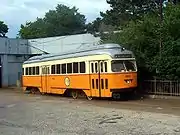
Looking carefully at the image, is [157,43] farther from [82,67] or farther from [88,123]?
[88,123]

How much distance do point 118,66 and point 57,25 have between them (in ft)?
217

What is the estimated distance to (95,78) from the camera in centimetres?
2542

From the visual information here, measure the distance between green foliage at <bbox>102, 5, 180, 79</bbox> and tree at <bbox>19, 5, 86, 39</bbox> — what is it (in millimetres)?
57294

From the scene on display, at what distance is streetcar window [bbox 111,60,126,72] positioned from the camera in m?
24.8

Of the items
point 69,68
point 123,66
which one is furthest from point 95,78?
point 69,68

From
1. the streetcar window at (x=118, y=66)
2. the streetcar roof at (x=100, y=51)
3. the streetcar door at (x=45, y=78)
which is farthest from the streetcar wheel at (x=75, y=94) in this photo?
the streetcar window at (x=118, y=66)

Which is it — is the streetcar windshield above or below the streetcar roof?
below

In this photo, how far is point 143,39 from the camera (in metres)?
28.0

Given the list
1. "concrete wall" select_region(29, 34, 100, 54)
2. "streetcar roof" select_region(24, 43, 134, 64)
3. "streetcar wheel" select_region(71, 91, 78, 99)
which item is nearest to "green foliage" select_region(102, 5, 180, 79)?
"streetcar roof" select_region(24, 43, 134, 64)

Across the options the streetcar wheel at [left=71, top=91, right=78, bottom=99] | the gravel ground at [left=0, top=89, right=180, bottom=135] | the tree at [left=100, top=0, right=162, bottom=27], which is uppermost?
the tree at [left=100, top=0, right=162, bottom=27]

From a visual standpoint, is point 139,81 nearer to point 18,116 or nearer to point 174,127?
point 18,116

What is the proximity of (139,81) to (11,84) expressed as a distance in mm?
27480

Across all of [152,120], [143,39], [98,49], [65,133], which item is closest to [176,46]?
[143,39]

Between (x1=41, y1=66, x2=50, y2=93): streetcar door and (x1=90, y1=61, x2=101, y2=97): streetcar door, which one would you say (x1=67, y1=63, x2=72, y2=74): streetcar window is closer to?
(x1=90, y1=61, x2=101, y2=97): streetcar door
